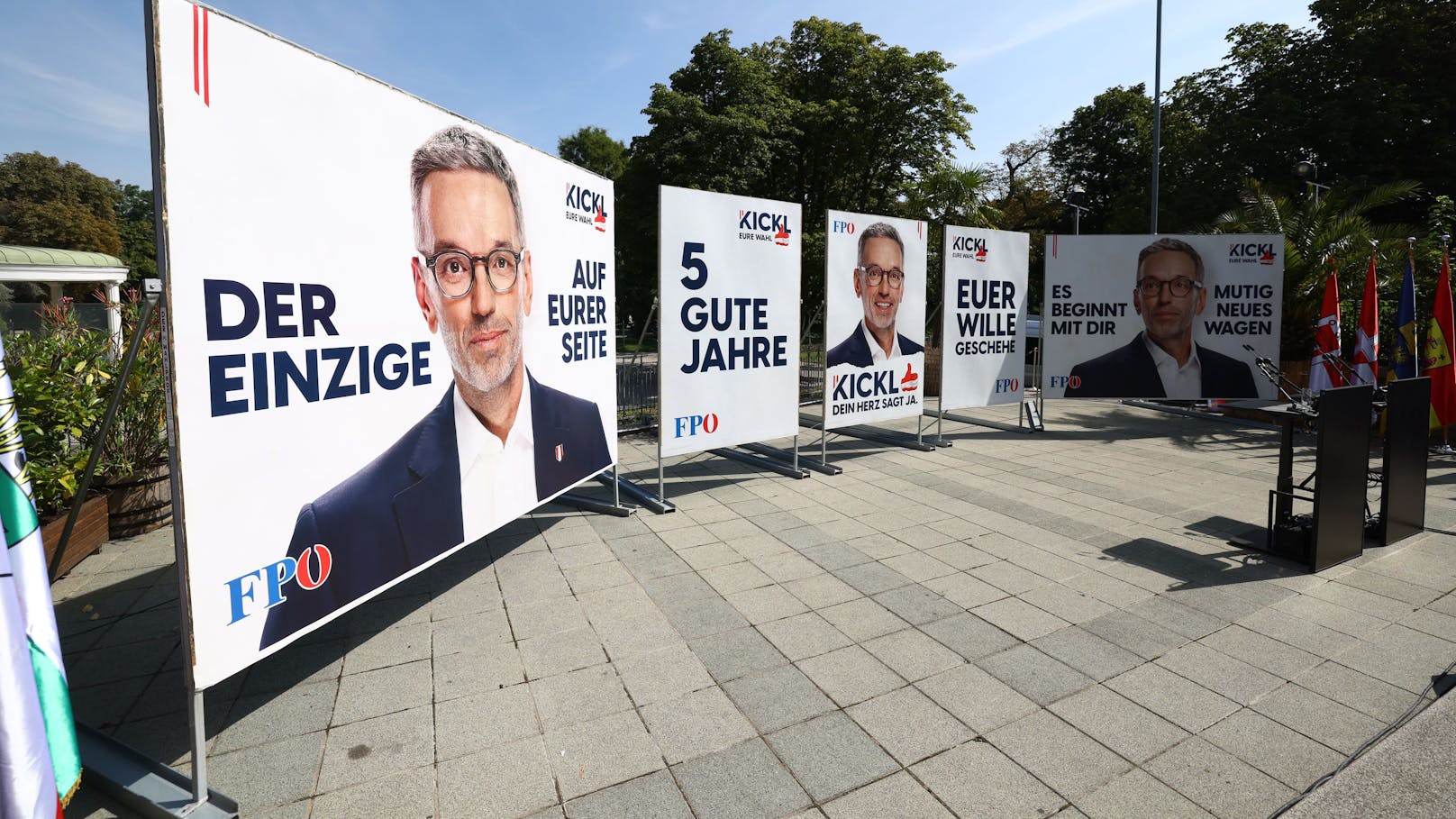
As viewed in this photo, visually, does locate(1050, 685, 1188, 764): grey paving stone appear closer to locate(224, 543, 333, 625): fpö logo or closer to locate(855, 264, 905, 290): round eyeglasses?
locate(224, 543, 333, 625): fpö logo

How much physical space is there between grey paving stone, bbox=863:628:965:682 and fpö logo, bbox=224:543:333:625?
3.09 metres

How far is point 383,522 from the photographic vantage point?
157 inches

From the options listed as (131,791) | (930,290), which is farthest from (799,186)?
(131,791)

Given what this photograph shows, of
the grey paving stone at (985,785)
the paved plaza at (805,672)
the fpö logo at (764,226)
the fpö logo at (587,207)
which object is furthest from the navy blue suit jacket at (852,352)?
the grey paving stone at (985,785)

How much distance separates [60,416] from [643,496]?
4995 millimetres

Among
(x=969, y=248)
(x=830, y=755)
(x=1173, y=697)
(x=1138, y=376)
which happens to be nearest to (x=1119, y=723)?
(x=1173, y=697)

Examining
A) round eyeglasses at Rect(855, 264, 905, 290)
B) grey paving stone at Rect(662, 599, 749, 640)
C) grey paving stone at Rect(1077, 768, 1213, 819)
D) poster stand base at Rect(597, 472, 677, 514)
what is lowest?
grey paving stone at Rect(1077, 768, 1213, 819)

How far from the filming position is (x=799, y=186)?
85.5 feet

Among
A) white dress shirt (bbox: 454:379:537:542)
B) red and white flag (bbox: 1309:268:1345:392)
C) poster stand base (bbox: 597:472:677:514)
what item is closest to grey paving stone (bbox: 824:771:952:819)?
white dress shirt (bbox: 454:379:537:542)

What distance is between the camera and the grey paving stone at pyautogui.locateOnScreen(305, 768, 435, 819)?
2936mm

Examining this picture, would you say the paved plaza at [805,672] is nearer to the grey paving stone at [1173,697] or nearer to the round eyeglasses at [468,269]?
the grey paving stone at [1173,697]

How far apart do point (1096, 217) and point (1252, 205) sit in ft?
83.7

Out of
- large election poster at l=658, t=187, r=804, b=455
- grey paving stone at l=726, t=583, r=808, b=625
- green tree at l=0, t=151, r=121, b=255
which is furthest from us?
green tree at l=0, t=151, r=121, b=255

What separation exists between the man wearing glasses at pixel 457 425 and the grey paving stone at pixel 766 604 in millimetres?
1829
